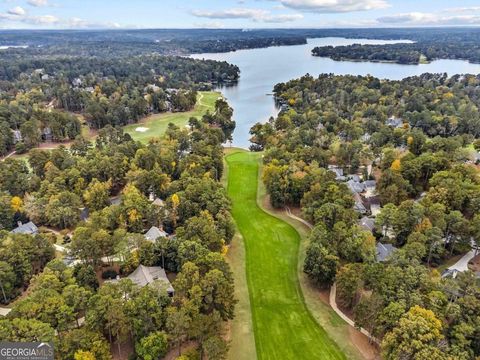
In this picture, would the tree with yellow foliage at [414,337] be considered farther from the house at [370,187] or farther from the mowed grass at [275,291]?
the house at [370,187]

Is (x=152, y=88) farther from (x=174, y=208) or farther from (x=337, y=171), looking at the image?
(x=174, y=208)

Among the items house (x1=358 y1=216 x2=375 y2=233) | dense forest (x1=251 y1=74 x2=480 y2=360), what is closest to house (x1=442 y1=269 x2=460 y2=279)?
dense forest (x1=251 y1=74 x2=480 y2=360)

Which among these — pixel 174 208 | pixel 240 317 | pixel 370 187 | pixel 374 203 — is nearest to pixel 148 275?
pixel 240 317

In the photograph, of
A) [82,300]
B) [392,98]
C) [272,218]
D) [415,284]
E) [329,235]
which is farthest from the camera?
[392,98]

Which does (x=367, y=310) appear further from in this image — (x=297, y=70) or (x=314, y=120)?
(x=297, y=70)

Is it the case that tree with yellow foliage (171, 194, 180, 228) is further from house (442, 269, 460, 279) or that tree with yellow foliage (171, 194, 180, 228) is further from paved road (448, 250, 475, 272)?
paved road (448, 250, 475, 272)

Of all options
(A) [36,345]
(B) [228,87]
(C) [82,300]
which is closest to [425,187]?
(C) [82,300]
